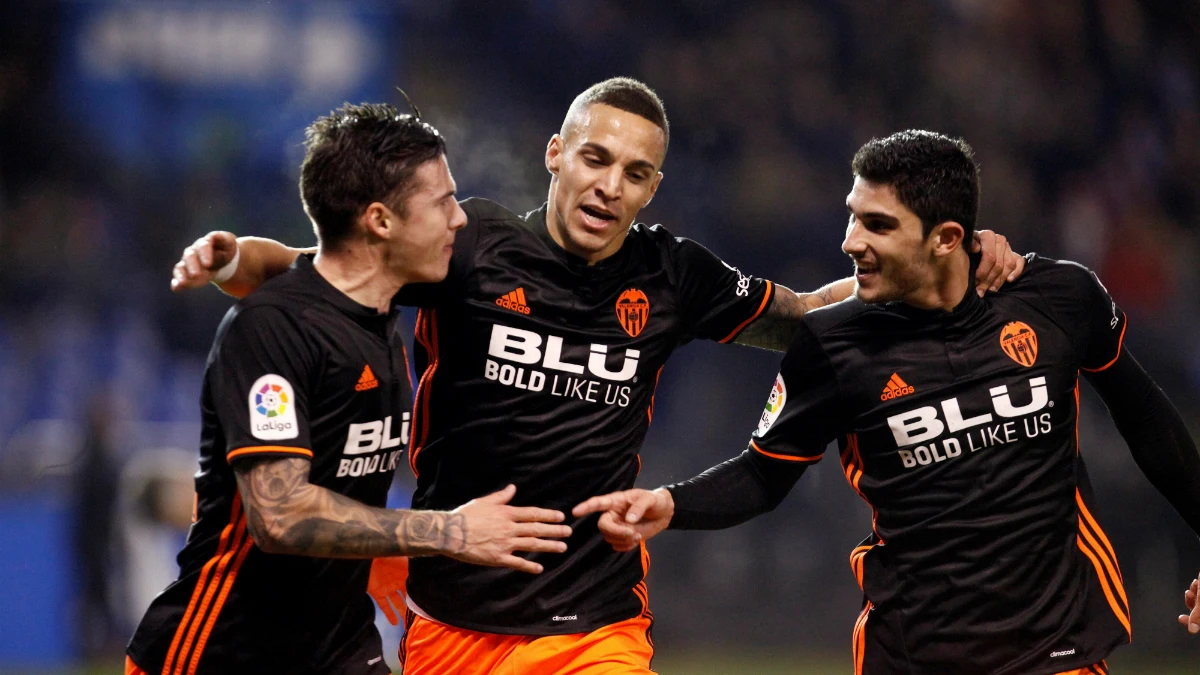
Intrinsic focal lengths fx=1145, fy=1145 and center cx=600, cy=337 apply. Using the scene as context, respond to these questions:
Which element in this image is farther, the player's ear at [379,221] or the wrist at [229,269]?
the wrist at [229,269]

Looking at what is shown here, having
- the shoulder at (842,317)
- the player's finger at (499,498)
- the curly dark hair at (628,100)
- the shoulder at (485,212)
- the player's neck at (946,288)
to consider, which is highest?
the curly dark hair at (628,100)

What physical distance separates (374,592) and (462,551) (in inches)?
38.2

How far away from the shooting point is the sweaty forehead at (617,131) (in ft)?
11.6

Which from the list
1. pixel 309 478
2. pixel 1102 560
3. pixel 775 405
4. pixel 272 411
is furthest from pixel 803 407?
pixel 272 411

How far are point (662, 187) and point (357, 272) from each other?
6.03 metres

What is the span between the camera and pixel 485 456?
3465 mm

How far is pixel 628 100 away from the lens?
359cm

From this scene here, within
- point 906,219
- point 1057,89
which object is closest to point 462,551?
point 906,219

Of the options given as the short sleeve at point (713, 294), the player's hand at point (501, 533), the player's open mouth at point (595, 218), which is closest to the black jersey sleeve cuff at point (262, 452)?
the player's hand at point (501, 533)

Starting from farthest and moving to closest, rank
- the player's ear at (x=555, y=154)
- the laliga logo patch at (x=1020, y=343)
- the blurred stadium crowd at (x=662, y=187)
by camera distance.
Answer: the blurred stadium crowd at (x=662, y=187)
the player's ear at (x=555, y=154)
the laliga logo patch at (x=1020, y=343)

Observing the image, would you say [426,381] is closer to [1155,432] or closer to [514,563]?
[514,563]

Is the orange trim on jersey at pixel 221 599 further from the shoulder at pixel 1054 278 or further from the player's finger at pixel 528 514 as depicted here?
the shoulder at pixel 1054 278

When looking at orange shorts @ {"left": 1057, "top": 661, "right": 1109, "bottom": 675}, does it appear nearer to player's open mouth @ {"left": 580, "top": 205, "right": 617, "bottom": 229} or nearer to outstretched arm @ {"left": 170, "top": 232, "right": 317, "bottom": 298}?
player's open mouth @ {"left": 580, "top": 205, "right": 617, "bottom": 229}

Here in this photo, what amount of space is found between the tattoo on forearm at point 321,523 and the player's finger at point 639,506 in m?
0.55
